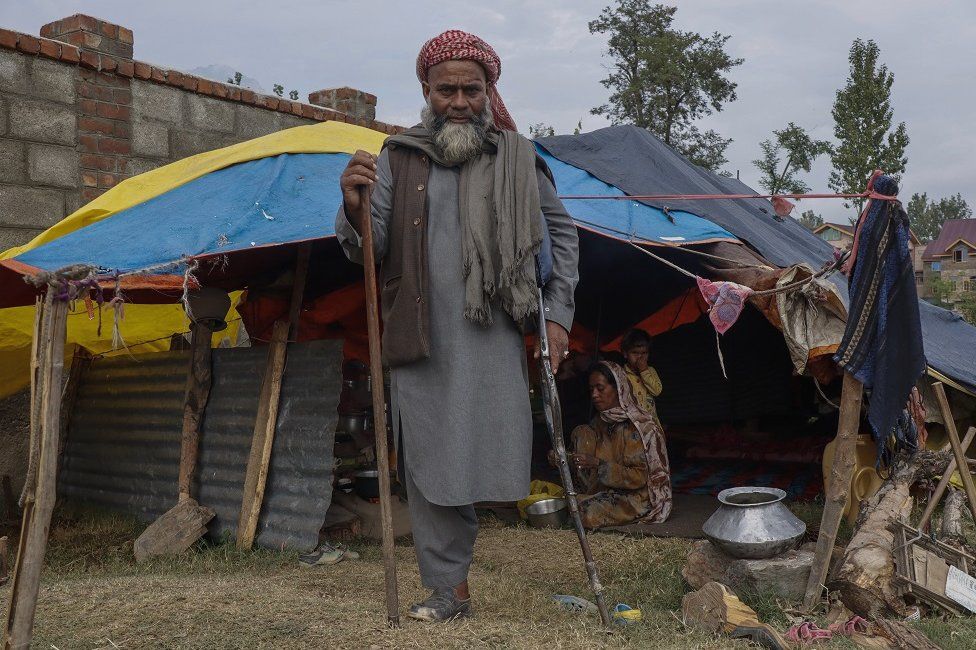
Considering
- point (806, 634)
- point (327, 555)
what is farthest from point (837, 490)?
point (327, 555)

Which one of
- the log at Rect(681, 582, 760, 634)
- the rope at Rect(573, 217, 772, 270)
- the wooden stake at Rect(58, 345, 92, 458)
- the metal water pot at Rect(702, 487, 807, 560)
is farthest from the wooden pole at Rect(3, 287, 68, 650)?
the wooden stake at Rect(58, 345, 92, 458)

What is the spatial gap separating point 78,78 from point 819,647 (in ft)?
18.0

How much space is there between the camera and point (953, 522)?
4.20m

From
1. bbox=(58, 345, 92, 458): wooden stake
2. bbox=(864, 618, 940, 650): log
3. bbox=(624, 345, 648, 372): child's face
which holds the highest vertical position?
bbox=(624, 345, 648, 372): child's face

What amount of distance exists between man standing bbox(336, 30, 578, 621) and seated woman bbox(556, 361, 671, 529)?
240cm

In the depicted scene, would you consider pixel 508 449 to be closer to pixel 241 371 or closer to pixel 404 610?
pixel 404 610

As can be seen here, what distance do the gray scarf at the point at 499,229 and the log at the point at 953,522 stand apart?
230 centimetres

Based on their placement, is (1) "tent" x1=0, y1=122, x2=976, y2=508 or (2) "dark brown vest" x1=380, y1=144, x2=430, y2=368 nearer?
(2) "dark brown vest" x1=380, y1=144, x2=430, y2=368

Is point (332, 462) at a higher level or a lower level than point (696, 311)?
lower

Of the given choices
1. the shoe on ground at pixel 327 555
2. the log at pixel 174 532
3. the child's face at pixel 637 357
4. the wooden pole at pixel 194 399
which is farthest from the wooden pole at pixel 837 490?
the wooden pole at pixel 194 399

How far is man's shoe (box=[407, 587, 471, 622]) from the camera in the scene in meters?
2.94

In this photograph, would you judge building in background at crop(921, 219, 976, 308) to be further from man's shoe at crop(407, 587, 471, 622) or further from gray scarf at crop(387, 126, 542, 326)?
man's shoe at crop(407, 587, 471, 622)

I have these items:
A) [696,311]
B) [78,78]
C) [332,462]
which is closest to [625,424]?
[696,311]

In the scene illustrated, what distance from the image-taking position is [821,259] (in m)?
6.37
